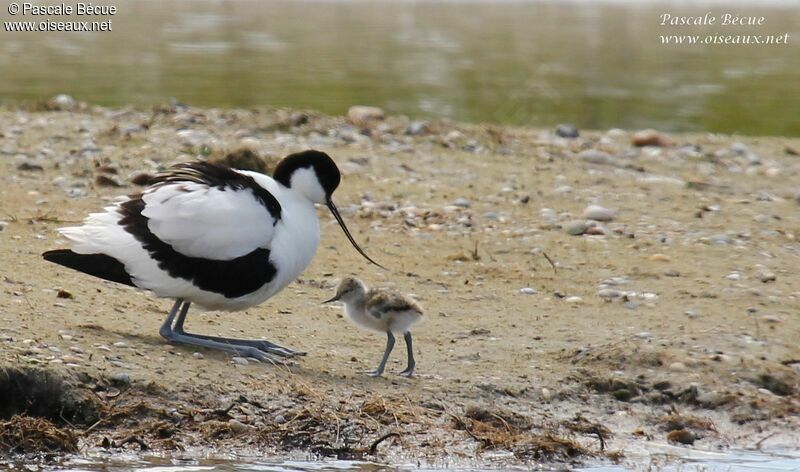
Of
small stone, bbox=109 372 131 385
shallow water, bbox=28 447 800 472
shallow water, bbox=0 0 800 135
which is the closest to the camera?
shallow water, bbox=28 447 800 472

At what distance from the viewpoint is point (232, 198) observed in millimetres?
6055

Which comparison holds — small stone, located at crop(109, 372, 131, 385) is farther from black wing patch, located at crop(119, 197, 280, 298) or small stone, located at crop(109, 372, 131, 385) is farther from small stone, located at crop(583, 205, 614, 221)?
small stone, located at crop(583, 205, 614, 221)

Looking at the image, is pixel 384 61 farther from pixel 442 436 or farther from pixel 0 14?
pixel 442 436

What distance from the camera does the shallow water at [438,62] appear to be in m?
15.1

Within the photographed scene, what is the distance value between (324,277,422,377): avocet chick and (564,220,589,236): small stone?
2.59 metres

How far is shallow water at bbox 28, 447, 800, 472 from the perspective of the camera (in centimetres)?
520

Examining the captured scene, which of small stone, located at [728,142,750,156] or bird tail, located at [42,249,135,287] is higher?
bird tail, located at [42,249,135,287]

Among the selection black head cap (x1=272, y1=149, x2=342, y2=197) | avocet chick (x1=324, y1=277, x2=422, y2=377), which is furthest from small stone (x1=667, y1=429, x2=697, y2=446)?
black head cap (x1=272, y1=149, x2=342, y2=197)

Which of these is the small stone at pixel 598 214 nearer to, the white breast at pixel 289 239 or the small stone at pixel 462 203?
the small stone at pixel 462 203

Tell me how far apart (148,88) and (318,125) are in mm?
4726

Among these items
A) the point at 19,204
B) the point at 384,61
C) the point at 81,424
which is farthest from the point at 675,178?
the point at 384,61

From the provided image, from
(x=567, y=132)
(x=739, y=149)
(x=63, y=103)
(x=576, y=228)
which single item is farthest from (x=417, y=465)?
(x=63, y=103)

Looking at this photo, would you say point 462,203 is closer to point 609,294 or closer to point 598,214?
point 598,214

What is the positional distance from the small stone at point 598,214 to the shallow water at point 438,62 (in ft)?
15.0
